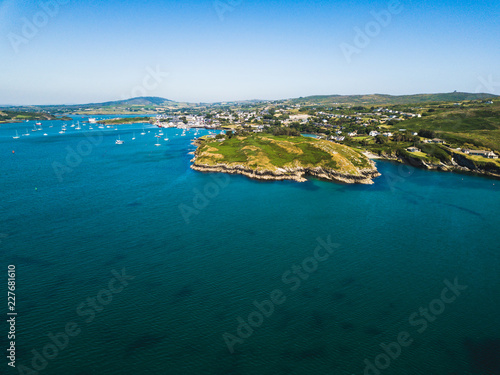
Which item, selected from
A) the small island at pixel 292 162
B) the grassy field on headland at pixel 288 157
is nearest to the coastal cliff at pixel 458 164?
the grassy field on headland at pixel 288 157

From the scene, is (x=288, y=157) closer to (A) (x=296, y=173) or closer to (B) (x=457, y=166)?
(A) (x=296, y=173)

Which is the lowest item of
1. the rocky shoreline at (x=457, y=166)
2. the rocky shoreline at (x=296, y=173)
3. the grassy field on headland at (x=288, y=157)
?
the rocky shoreline at (x=457, y=166)

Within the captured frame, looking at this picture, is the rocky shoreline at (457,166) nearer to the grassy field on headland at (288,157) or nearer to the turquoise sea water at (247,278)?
the grassy field on headland at (288,157)

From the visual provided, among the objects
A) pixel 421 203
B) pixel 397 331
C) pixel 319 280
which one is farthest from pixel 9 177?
pixel 421 203

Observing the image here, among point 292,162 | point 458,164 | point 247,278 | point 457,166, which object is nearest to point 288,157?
point 292,162

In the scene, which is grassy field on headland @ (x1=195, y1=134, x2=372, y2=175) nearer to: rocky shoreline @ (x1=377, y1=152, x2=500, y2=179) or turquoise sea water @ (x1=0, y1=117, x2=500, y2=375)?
turquoise sea water @ (x1=0, y1=117, x2=500, y2=375)
